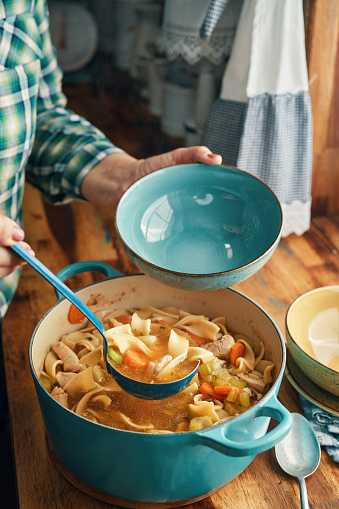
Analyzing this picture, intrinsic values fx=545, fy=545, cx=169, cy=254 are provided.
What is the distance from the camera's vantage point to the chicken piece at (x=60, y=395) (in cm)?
114

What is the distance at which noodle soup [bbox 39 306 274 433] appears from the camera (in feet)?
3.59

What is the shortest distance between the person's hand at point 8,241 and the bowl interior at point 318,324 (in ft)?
2.12

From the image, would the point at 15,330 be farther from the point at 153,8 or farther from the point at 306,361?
the point at 153,8

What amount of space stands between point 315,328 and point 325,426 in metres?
0.26

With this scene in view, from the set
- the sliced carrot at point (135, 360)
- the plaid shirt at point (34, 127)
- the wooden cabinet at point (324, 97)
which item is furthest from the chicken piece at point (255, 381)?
the wooden cabinet at point (324, 97)

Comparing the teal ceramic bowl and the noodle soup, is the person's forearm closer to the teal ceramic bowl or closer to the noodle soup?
the teal ceramic bowl

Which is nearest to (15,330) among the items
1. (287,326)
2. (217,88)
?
(287,326)

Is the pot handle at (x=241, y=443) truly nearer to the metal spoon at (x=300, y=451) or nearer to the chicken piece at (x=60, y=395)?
the metal spoon at (x=300, y=451)

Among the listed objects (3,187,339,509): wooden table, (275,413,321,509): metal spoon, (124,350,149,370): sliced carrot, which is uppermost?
(124,350,149,370): sliced carrot

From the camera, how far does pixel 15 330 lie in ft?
4.90

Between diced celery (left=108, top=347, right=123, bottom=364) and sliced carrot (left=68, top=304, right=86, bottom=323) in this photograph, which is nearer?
diced celery (left=108, top=347, right=123, bottom=364)

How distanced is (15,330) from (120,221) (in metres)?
0.50

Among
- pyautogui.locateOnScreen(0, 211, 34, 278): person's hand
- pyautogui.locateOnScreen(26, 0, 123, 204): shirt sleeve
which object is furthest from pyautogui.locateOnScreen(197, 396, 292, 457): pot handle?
pyautogui.locateOnScreen(26, 0, 123, 204): shirt sleeve

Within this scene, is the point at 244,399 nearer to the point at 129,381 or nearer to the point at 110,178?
the point at 129,381
